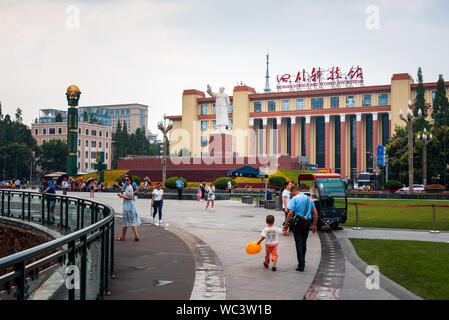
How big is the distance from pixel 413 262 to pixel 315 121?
316 feet

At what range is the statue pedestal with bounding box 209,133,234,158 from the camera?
2598 inches

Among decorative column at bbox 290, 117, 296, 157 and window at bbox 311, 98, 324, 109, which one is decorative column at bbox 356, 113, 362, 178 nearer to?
window at bbox 311, 98, 324, 109

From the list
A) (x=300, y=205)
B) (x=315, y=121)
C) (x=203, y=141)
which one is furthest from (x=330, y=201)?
(x=203, y=141)

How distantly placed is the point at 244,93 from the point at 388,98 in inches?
1191

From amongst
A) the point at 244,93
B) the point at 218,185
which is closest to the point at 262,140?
the point at 244,93

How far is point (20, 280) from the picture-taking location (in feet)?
13.4

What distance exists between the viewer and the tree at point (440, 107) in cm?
7155

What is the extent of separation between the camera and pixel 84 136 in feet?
423

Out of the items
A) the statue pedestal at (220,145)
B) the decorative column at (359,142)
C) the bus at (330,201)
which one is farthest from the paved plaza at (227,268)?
the decorative column at (359,142)

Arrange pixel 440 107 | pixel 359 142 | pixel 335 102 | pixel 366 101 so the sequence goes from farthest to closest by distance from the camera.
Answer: pixel 359 142
pixel 335 102
pixel 366 101
pixel 440 107

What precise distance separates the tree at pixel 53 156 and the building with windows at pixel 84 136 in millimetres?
11715

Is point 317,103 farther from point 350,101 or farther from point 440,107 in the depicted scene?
point 440,107

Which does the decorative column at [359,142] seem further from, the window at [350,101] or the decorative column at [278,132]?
the decorative column at [278,132]

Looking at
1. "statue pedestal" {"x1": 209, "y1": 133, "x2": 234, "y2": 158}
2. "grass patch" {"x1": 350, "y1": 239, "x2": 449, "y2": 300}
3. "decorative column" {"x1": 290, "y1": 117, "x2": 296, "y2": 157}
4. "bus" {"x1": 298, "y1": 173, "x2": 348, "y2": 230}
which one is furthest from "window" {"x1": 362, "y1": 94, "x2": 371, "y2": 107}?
"grass patch" {"x1": 350, "y1": 239, "x2": 449, "y2": 300}
